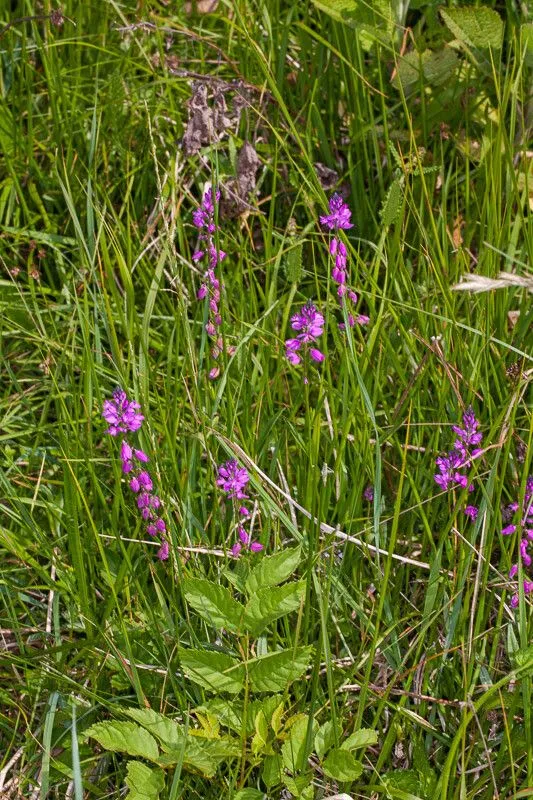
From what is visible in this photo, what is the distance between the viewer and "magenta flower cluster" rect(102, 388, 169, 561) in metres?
1.97

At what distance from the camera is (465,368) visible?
7.45ft

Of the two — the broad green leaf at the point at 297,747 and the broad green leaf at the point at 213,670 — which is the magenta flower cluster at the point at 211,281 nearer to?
the broad green leaf at the point at 213,670

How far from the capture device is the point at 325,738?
6.04 ft

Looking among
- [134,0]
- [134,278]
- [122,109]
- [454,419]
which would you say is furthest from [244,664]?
[134,0]

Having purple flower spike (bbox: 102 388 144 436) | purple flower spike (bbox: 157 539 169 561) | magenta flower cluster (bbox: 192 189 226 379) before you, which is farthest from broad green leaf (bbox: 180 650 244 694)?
magenta flower cluster (bbox: 192 189 226 379)

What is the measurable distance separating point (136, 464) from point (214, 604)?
371 millimetres

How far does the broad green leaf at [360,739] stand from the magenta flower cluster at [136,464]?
508 millimetres

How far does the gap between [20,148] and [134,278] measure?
56 cm

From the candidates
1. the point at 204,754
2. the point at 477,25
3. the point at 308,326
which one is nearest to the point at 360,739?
the point at 204,754

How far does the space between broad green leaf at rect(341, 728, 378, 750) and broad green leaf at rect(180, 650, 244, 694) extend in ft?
0.68

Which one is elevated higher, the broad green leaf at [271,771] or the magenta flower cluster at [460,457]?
the magenta flower cluster at [460,457]

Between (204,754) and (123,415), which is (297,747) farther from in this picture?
(123,415)

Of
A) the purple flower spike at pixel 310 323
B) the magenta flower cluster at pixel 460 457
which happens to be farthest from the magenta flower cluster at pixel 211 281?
the magenta flower cluster at pixel 460 457

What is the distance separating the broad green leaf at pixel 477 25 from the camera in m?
2.64
